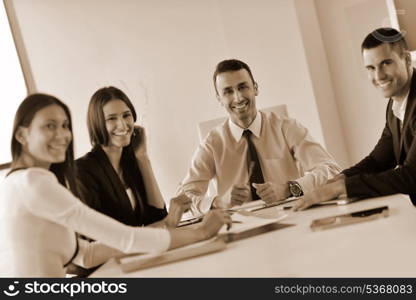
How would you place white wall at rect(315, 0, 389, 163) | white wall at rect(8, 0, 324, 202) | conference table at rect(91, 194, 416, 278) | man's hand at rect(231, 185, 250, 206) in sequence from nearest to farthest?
1. conference table at rect(91, 194, 416, 278)
2. man's hand at rect(231, 185, 250, 206)
3. white wall at rect(315, 0, 389, 163)
4. white wall at rect(8, 0, 324, 202)

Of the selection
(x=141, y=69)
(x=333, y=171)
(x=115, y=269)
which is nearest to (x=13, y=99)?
(x=141, y=69)

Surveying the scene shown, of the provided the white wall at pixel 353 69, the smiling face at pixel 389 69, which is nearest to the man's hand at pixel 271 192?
the smiling face at pixel 389 69

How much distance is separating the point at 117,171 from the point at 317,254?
3.85ft

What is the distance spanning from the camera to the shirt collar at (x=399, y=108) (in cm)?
177

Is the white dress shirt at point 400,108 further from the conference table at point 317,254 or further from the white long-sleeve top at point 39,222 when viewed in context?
the white long-sleeve top at point 39,222

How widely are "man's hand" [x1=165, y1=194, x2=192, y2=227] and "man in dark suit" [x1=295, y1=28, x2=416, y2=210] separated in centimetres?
49

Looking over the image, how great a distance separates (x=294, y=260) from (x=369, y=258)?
13 centimetres

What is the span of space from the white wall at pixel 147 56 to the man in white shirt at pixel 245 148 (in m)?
1.39

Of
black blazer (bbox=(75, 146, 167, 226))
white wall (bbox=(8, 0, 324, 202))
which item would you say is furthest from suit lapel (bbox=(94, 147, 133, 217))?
white wall (bbox=(8, 0, 324, 202))

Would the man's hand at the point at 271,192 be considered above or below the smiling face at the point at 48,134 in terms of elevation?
below

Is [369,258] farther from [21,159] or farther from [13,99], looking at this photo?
[13,99]

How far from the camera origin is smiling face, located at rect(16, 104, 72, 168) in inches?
33.0

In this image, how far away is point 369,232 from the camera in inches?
39.8

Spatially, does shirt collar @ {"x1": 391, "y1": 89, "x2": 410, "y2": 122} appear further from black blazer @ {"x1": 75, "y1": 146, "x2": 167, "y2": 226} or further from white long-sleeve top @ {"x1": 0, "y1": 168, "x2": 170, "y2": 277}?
white long-sleeve top @ {"x1": 0, "y1": 168, "x2": 170, "y2": 277}
